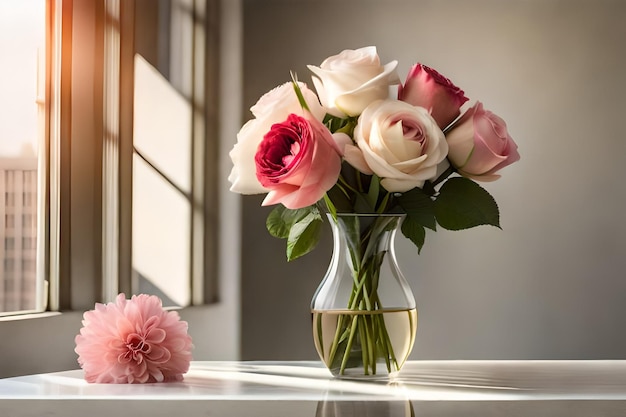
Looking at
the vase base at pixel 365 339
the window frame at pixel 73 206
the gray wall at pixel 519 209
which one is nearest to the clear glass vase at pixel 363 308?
the vase base at pixel 365 339

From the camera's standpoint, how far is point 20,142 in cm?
143

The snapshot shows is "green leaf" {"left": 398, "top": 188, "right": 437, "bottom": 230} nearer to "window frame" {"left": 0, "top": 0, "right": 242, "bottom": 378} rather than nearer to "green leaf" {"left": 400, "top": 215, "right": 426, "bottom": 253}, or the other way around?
"green leaf" {"left": 400, "top": 215, "right": 426, "bottom": 253}

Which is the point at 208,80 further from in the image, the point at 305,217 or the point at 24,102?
the point at 305,217

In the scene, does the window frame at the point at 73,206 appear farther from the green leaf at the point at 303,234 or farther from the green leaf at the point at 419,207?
the green leaf at the point at 419,207

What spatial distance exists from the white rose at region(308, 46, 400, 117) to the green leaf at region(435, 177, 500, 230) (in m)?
0.12

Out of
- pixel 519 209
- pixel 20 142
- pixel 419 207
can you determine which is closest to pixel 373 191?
pixel 419 207

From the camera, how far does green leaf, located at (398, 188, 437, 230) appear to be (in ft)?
2.56

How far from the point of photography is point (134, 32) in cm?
182

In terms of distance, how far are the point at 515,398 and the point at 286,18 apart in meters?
1.87

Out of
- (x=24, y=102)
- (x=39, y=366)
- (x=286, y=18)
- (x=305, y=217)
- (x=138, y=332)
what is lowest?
(x=39, y=366)

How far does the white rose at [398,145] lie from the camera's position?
72cm

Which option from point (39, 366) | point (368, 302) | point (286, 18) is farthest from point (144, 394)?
point (286, 18)

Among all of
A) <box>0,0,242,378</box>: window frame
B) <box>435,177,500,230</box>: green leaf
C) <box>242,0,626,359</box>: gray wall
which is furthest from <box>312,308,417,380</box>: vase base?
Result: <box>242,0,626,359</box>: gray wall

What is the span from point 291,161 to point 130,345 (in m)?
0.25
